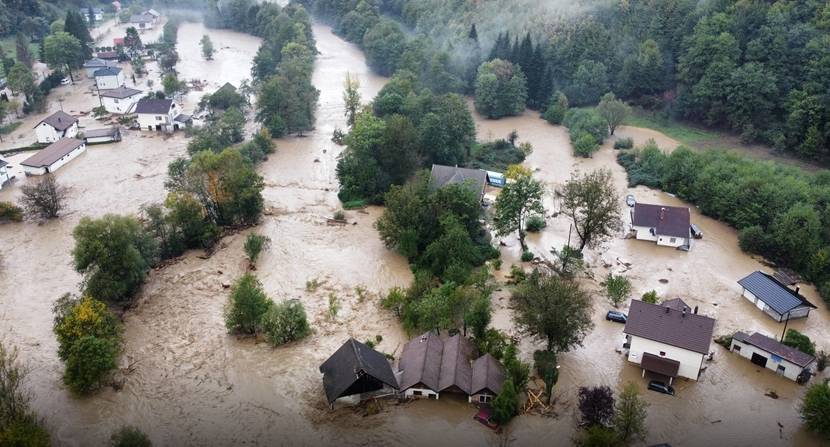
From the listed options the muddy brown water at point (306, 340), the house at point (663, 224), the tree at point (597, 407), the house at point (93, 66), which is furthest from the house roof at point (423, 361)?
the house at point (93, 66)

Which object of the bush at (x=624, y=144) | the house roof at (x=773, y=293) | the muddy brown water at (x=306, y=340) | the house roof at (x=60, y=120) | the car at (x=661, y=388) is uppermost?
the house roof at (x=60, y=120)

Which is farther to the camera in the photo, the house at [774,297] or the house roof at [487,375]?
the house at [774,297]

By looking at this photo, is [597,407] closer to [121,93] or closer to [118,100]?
[118,100]

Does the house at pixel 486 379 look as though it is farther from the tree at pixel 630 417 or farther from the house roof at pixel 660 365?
the house roof at pixel 660 365

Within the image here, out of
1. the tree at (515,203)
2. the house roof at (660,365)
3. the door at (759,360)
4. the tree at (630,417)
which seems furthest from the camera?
the tree at (515,203)

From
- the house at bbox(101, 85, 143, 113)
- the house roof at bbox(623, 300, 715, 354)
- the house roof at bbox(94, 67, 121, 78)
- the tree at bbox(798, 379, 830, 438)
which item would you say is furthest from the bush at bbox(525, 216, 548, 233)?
the house roof at bbox(94, 67, 121, 78)

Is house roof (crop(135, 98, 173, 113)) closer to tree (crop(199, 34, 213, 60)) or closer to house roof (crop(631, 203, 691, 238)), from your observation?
tree (crop(199, 34, 213, 60))

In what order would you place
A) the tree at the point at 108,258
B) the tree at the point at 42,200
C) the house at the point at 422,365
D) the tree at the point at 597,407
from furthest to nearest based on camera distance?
the tree at the point at 42,200, the tree at the point at 108,258, the house at the point at 422,365, the tree at the point at 597,407
